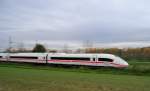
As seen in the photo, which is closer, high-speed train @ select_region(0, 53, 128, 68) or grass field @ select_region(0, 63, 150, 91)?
grass field @ select_region(0, 63, 150, 91)

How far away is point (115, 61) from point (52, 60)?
16833 millimetres

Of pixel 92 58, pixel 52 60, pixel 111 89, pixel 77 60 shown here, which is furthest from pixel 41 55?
pixel 111 89

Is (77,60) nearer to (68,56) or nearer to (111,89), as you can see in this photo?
(68,56)

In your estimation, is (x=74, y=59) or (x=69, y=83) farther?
(x=74, y=59)

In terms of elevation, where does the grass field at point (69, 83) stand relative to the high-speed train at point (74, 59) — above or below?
below

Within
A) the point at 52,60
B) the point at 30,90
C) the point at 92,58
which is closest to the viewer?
the point at 30,90

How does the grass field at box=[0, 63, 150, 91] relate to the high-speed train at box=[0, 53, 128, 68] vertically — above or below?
below

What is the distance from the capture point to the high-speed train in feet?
138

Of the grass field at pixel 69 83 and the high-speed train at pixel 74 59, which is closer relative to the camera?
the grass field at pixel 69 83

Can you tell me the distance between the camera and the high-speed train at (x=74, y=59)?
138 feet

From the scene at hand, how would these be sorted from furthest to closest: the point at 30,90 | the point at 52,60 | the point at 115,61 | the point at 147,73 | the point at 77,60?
the point at 52,60
the point at 77,60
the point at 115,61
the point at 147,73
the point at 30,90

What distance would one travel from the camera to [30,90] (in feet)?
43.1

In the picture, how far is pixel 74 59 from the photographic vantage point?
4938 centimetres

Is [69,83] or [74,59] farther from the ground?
[74,59]
